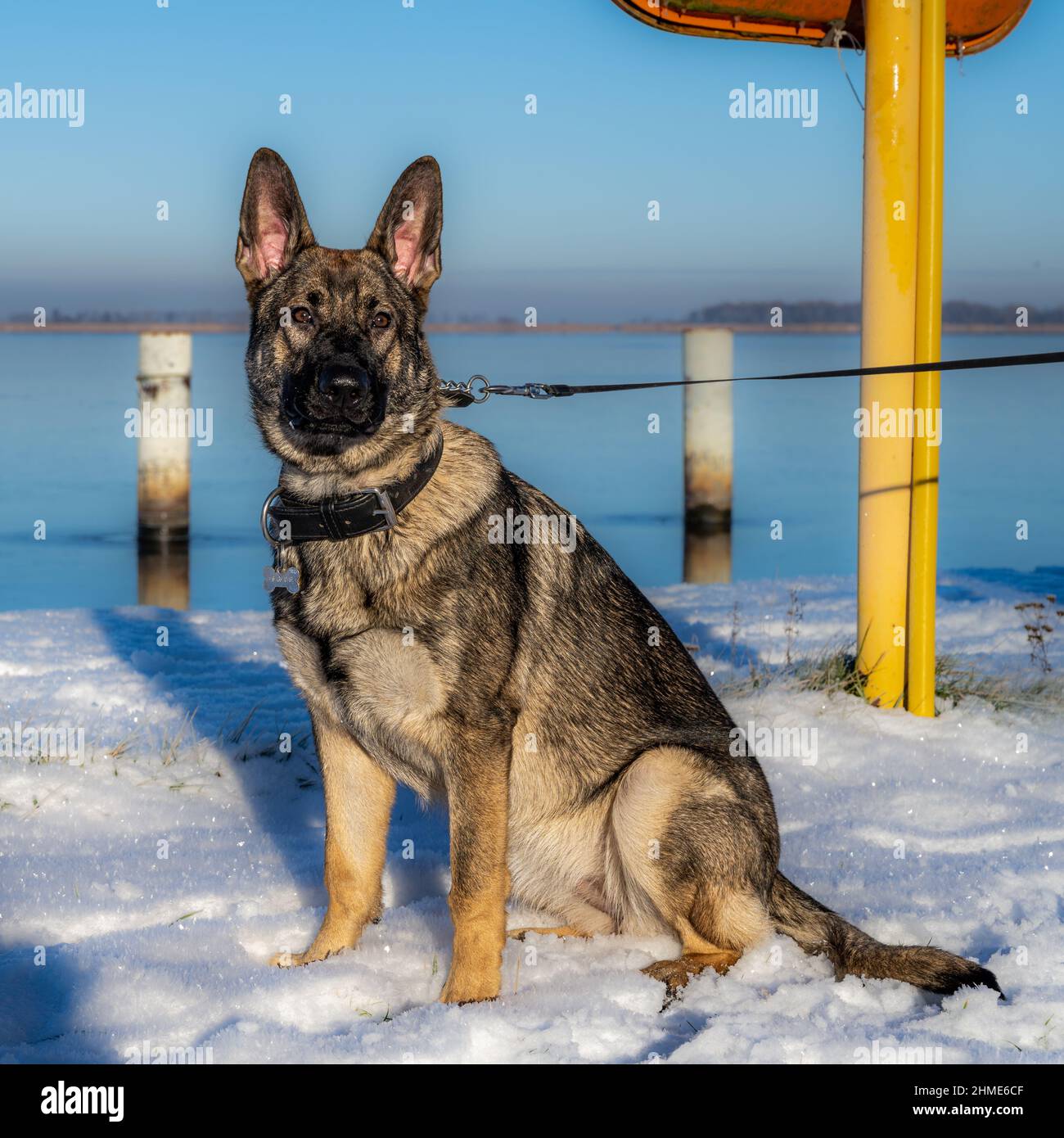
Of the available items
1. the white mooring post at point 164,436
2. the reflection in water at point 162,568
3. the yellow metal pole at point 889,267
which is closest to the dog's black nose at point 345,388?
the yellow metal pole at point 889,267

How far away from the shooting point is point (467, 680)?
3.26m

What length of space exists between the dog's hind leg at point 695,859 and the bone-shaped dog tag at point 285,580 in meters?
1.07

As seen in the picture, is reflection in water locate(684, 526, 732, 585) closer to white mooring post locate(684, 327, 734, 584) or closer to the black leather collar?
white mooring post locate(684, 327, 734, 584)

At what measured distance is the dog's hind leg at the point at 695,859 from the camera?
3361mm

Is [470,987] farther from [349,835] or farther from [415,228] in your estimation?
[415,228]

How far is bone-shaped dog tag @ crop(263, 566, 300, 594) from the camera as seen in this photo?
3.46 metres

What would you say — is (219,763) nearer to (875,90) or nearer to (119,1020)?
(119,1020)

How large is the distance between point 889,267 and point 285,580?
3323mm

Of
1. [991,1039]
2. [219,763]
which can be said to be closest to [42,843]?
[219,763]

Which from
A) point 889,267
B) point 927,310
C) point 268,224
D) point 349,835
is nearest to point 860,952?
point 349,835

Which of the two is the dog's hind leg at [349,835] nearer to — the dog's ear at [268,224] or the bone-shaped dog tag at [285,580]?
the bone-shaped dog tag at [285,580]

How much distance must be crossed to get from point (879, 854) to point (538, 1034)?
1833 mm

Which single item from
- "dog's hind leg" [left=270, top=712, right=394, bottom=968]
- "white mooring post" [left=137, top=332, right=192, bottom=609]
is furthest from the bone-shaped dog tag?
"white mooring post" [left=137, top=332, right=192, bottom=609]

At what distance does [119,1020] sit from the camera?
3.05m
